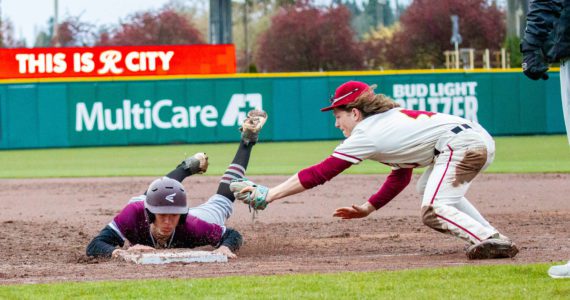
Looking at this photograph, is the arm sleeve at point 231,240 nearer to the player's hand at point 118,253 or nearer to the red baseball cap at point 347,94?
the player's hand at point 118,253

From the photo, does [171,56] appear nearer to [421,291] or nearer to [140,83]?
[140,83]

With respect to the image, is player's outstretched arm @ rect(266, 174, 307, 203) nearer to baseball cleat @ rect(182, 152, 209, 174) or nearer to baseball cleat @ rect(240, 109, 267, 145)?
baseball cleat @ rect(240, 109, 267, 145)

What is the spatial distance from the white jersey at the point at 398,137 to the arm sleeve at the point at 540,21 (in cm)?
113

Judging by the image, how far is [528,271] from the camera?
5816 mm

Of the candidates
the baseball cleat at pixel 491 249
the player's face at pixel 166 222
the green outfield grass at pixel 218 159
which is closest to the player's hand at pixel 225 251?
the player's face at pixel 166 222

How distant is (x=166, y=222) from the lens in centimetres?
674

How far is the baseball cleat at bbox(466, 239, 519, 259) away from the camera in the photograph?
636cm

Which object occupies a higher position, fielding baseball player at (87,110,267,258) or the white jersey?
the white jersey

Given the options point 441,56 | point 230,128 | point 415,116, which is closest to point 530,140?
point 230,128

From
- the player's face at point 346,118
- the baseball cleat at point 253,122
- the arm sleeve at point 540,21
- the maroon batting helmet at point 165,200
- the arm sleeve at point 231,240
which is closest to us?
the arm sleeve at point 540,21

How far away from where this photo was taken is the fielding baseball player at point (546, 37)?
530cm

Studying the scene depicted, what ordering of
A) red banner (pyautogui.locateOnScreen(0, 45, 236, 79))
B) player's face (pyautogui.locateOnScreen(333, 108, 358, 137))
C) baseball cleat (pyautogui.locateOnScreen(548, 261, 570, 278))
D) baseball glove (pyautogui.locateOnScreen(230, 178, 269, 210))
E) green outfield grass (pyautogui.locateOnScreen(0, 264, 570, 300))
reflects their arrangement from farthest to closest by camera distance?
red banner (pyautogui.locateOnScreen(0, 45, 236, 79)) < player's face (pyautogui.locateOnScreen(333, 108, 358, 137)) < baseball glove (pyautogui.locateOnScreen(230, 178, 269, 210)) < baseball cleat (pyautogui.locateOnScreen(548, 261, 570, 278)) < green outfield grass (pyautogui.locateOnScreen(0, 264, 570, 300))

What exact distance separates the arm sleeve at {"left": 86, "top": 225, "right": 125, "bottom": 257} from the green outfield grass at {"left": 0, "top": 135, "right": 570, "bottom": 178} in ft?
28.2

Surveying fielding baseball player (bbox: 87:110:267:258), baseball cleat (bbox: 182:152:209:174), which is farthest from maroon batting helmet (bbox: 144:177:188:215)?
baseball cleat (bbox: 182:152:209:174)
